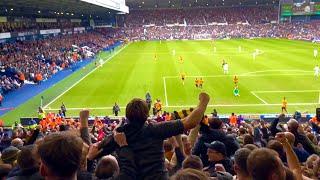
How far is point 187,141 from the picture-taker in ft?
21.2

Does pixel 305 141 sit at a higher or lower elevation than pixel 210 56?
higher

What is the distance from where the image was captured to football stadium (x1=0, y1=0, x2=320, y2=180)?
4.80 m

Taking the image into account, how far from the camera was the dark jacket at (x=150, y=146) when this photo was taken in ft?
15.6

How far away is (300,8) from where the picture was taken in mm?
105625

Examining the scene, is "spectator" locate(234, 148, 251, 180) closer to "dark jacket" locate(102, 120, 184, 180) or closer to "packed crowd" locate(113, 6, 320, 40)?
"dark jacket" locate(102, 120, 184, 180)

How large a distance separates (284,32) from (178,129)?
10811 cm

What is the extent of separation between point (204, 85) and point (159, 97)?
5740 mm

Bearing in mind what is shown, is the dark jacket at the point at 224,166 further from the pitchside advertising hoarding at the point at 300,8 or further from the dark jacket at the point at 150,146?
the pitchside advertising hoarding at the point at 300,8

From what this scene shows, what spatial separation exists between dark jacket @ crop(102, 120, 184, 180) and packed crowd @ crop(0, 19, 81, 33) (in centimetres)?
4601

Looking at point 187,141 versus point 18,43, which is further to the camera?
point 18,43

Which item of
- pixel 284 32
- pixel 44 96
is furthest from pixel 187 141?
pixel 284 32

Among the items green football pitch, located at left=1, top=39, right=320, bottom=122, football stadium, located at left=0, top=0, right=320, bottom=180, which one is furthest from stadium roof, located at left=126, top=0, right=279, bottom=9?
green football pitch, located at left=1, top=39, right=320, bottom=122

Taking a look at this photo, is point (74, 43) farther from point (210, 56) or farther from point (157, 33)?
point (157, 33)

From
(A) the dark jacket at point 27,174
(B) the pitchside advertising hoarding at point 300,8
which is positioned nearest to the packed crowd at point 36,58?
(A) the dark jacket at point 27,174
